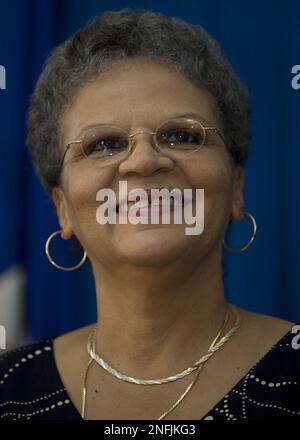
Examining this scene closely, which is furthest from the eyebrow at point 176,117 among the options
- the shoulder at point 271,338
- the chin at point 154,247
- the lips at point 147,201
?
the shoulder at point 271,338

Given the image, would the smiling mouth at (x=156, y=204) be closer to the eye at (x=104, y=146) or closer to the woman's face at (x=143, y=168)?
the woman's face at (x=143, y=168)

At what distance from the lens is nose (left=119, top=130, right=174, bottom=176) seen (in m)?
1.43

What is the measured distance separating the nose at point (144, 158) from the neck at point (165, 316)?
27cm

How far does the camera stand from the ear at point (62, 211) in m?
1.73

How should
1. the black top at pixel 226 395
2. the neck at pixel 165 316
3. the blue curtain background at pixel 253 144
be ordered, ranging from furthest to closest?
the blue curtain background at pixel 253 144, the neck at pixel 165 316, the black top at pixel 226 395

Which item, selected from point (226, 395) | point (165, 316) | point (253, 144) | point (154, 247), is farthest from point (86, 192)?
point (253, 144)

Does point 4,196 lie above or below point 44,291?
above

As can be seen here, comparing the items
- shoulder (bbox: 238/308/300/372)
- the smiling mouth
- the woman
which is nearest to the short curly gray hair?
the woman

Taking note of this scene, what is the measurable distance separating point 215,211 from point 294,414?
1.64 feet

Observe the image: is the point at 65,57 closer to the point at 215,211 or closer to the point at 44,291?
the point at 215,211
